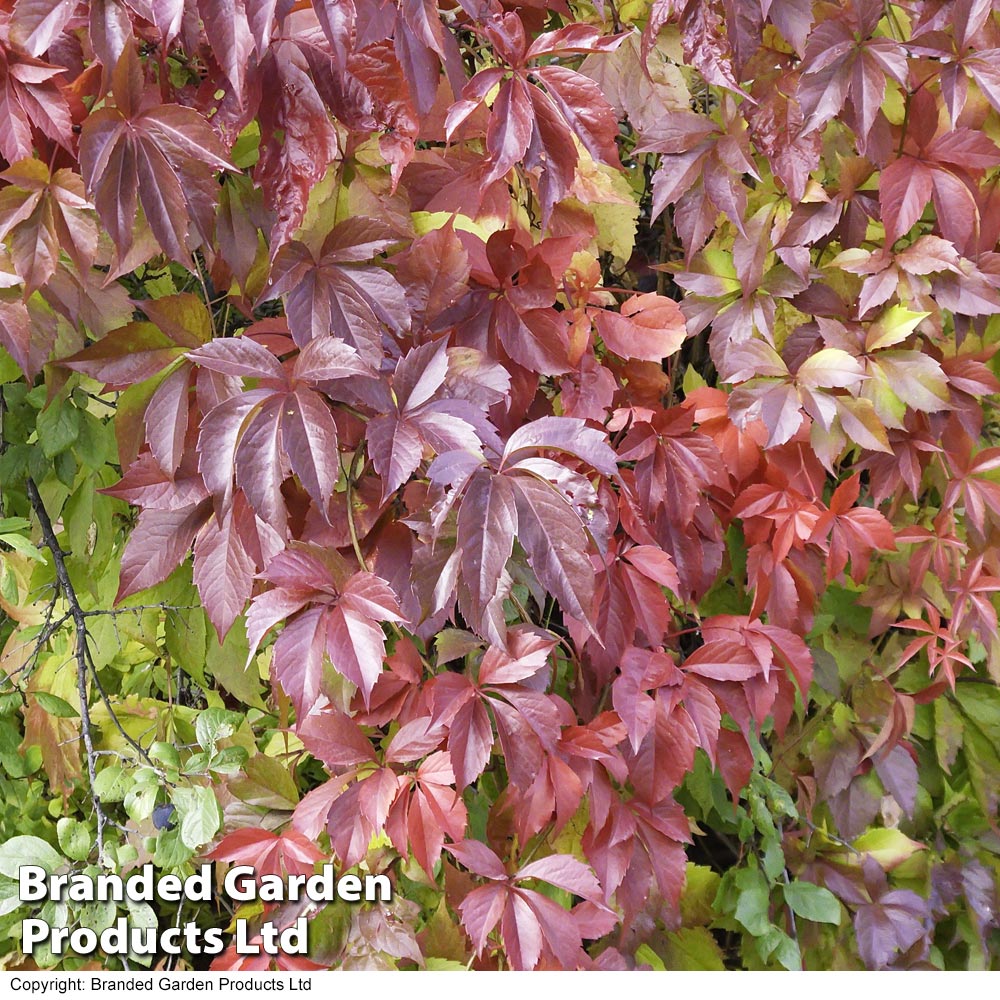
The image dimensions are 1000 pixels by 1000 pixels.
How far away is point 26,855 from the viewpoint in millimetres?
875

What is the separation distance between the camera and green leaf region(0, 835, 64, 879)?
87 cm

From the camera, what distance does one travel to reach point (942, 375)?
942mm

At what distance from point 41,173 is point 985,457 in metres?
0.95

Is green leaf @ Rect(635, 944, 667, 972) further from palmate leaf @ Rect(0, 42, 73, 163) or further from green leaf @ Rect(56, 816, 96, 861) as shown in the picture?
palmate leaf @ Rect(0, 42, 73, 163)

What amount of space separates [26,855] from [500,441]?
597 mm

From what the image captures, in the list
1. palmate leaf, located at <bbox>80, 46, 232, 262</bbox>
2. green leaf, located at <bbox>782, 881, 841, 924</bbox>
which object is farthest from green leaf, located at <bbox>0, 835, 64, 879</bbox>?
green leaf, located at <bbox>782, 881, 841, 924</bbox>

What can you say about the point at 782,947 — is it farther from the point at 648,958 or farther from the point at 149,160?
the point at 149,160

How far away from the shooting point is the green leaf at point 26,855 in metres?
0.87

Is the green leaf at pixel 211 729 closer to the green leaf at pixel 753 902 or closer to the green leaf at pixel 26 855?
the green leaf at pixel 26 855

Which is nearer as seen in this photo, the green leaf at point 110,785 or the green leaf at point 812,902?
the green leaf at point 110,785

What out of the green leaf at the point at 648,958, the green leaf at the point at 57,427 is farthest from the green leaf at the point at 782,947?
the green leaf at the point at 57,427

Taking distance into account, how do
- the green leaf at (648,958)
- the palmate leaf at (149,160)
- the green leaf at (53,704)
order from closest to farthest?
the palmate leaf at (149,160) < the green leaf at (53,704) < the green leaf at (648,958)

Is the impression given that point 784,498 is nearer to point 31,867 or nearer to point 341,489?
point 341,489


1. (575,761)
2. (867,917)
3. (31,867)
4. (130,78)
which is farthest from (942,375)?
(31,867)
